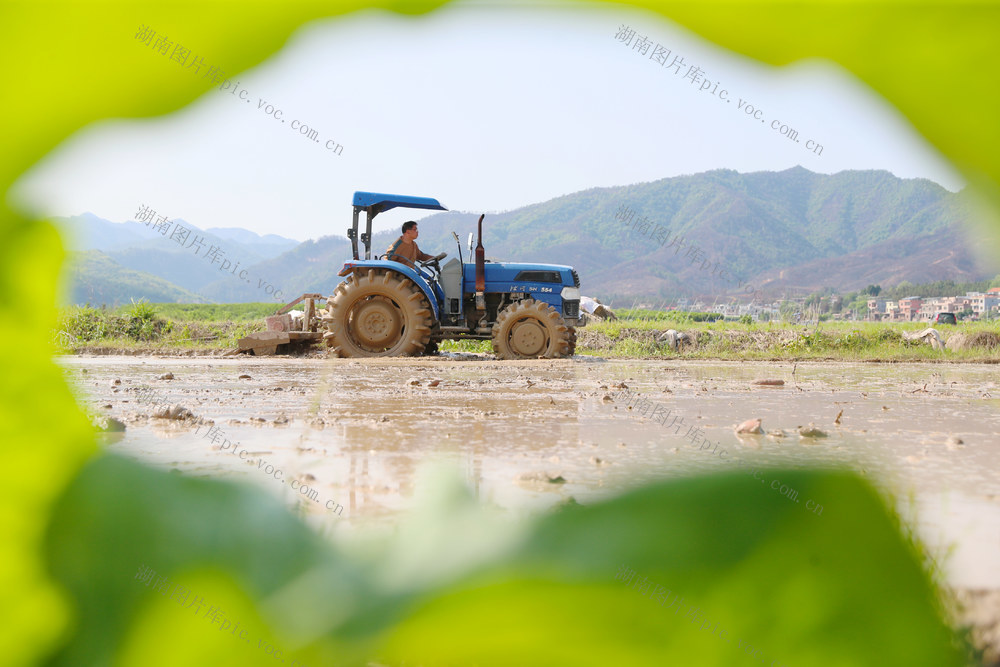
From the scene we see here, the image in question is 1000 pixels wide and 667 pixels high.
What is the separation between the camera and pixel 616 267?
90000mm

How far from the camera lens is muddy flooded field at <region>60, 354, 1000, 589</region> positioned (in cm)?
24

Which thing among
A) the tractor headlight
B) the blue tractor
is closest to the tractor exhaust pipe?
the blue tractor

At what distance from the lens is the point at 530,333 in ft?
23.8

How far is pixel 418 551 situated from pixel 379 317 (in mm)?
6947

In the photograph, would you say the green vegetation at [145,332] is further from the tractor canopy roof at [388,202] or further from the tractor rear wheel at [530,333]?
the tractor rear wheel at [530,333]

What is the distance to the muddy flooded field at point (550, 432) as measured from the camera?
0.24m

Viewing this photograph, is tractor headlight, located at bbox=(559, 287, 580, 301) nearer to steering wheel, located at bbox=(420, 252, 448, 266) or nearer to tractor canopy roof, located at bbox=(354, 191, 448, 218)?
steering wheel, located at bbox=(420, 252, 448, 266)

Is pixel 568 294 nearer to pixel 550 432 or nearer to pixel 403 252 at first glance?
pixel 403 252

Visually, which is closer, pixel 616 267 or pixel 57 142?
pixel 57 142

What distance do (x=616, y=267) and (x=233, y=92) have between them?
91564 millimetres

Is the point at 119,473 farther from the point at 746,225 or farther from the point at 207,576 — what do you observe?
the point at 746,225

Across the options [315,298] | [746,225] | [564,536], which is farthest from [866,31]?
[746,225]

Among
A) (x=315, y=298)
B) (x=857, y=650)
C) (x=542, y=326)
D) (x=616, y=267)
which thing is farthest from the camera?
(x=616, y=267)

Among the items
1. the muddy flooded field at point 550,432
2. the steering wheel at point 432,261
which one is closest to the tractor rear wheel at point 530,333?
the steering wheel at point 432,261
